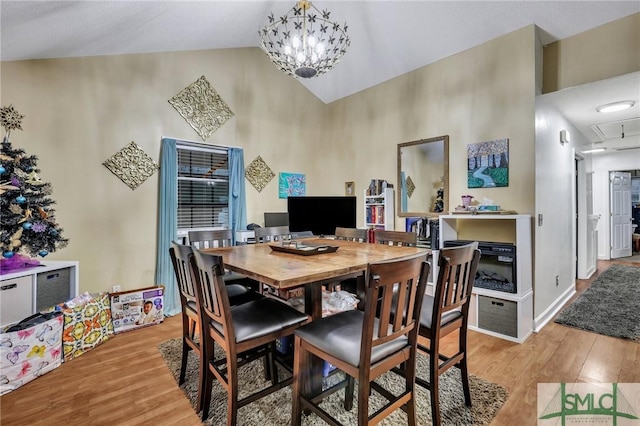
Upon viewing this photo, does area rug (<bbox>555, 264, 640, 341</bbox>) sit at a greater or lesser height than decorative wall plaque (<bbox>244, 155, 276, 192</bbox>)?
lesser

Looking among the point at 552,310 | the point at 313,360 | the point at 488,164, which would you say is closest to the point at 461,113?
the point at 488,164

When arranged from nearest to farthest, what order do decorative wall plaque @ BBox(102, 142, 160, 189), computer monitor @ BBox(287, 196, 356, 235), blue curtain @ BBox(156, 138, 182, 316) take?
decorative wall plaque @ BBox(102, 142, 160, 189) < blue curtain @ BBox(156, 138, 182, 316) < computer monitor @ BBox(287, 196, 356, 235)

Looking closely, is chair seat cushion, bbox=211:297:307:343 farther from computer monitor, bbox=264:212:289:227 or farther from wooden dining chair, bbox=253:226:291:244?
computer monitor, bbox=264:212:289:227

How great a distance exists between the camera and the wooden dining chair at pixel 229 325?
1.46m

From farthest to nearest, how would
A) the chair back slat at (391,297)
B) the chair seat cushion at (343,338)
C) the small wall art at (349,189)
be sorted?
the small wall art at (349,189) < the chair seat cushion at (343,338) < the chair back slat at (391,297)

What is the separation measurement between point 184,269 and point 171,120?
2.56m

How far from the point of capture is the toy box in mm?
2983

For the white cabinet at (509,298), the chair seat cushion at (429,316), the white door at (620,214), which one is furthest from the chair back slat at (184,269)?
the white door at (620,214)

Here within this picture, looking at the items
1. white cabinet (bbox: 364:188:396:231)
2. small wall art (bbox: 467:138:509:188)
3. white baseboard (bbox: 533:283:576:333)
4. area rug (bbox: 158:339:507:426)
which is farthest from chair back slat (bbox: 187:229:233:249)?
white baseboard (bbox: 533:283:576:333)

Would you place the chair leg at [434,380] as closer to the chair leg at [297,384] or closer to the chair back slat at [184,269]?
the chair leg at [297,384]

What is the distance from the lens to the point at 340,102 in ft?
16.8

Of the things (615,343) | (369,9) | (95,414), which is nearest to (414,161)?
(369,9)

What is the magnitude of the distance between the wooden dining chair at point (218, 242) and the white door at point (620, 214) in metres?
8.03

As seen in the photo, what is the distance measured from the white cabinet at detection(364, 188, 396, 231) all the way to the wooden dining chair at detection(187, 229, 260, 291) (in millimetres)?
2055
